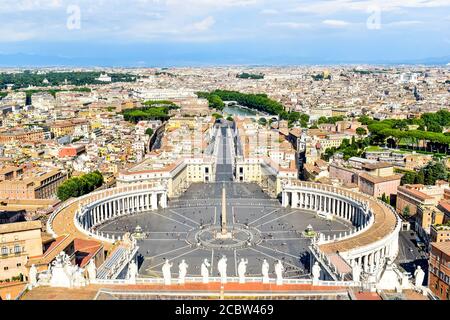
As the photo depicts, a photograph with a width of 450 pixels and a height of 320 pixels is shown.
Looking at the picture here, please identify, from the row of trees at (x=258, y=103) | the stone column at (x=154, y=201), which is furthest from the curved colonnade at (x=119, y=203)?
the row of trees at (x=258, y=103)

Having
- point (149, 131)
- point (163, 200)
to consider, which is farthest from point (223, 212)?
point (149, 131)

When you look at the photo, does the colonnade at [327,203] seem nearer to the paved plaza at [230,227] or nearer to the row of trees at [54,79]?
the paved plaza at [230,227]

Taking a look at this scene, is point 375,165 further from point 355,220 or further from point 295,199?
point 355,220
